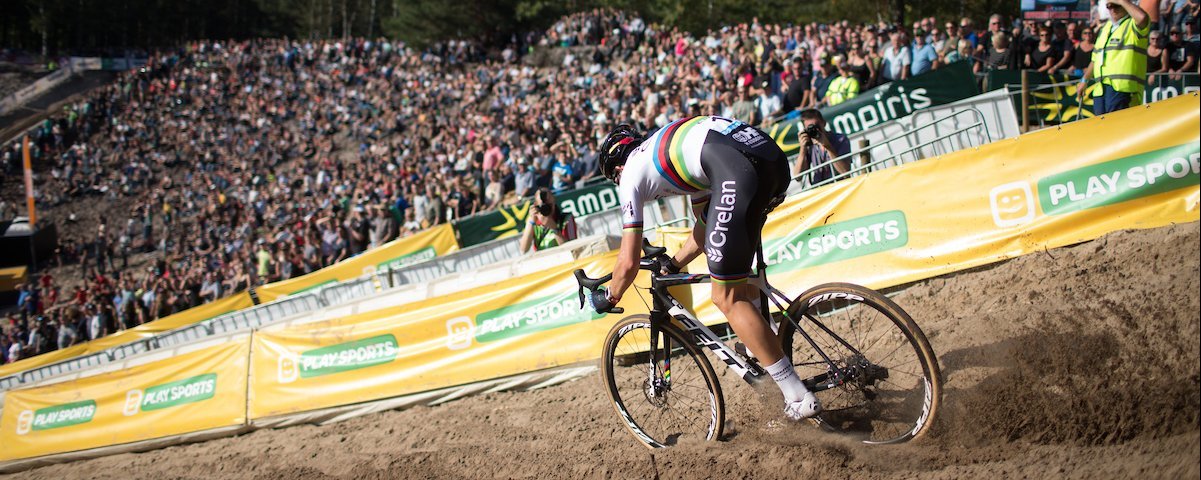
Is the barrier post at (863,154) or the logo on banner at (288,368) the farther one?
the logo on banner at (288,368)

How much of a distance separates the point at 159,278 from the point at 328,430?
1657 cm

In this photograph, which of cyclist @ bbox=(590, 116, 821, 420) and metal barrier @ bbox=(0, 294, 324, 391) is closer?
cyclist @ bbox=(590, 116, 821, 420)

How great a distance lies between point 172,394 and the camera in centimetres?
1077

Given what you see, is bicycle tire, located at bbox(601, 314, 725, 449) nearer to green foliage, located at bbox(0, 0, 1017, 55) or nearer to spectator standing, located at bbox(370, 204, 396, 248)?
spectator standing, located at bbox(370, 204, 396, 248)

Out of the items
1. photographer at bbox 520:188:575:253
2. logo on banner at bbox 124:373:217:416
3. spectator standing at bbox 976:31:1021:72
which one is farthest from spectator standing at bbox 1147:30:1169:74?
logo on banner at bbox 124:373:217:416

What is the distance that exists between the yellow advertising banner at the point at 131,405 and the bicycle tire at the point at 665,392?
20.7 feet

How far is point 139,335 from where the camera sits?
18781mm

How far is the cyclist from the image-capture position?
185 inches

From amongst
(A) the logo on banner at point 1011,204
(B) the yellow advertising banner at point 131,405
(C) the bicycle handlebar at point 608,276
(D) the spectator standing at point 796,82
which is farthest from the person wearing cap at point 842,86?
(B) the yellow advertising banner at point 131,405

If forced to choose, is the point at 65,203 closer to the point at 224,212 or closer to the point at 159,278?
the point at 224,212

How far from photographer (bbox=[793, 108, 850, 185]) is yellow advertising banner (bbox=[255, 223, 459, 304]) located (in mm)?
9639

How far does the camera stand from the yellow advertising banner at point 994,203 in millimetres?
6141

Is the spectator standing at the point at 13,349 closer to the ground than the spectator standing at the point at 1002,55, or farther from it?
closer to the ground

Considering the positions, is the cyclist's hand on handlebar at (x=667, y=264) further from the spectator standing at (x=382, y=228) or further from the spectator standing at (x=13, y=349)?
the spectator standing at (x=13, y=349)
